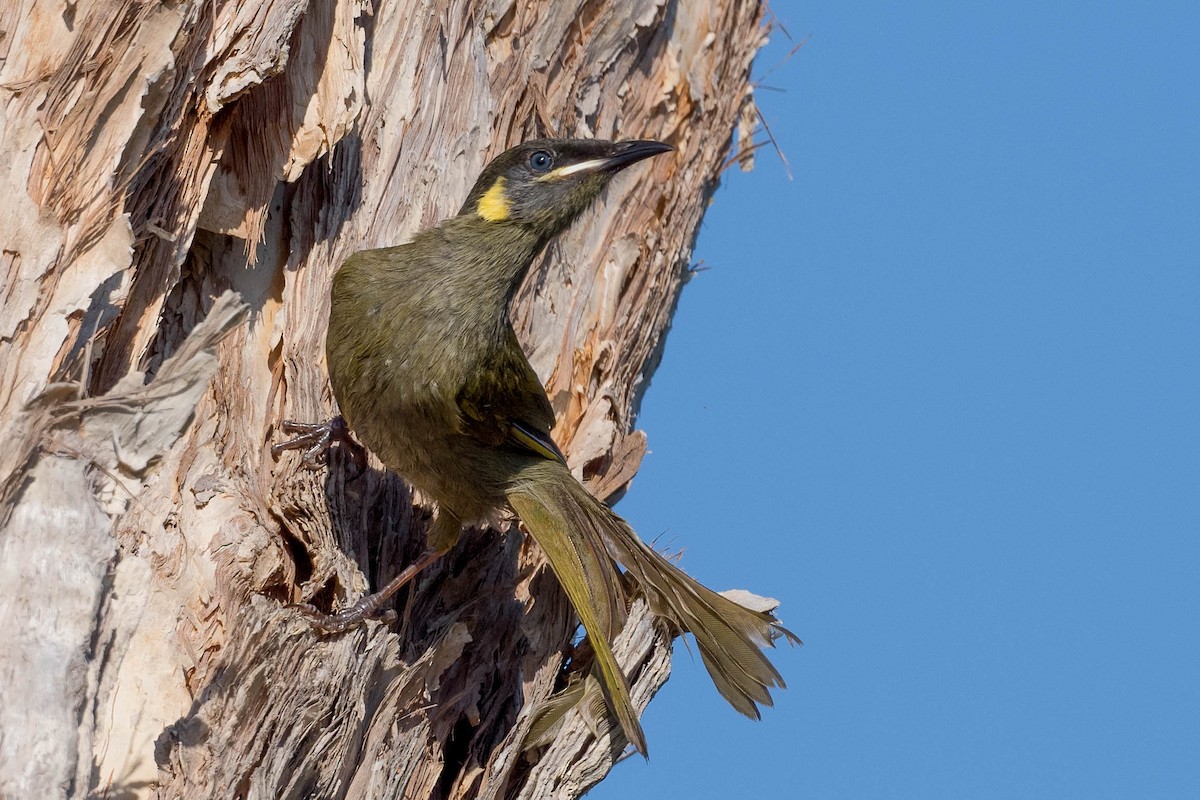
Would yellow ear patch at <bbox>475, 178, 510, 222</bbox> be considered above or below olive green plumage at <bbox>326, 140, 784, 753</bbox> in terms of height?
above

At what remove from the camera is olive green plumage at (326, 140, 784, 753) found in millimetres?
4840

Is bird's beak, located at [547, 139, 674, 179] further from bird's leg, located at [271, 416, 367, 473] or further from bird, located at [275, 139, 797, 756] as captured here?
bird's leg, located at [271, 416, 367, 473]

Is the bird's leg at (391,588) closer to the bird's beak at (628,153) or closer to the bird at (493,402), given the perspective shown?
the bird at (493,402)

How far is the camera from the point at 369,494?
5.28 metres

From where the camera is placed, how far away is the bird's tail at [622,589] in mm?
4801

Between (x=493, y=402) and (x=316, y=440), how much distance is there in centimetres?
65

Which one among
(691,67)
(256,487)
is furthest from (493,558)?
(691,67)

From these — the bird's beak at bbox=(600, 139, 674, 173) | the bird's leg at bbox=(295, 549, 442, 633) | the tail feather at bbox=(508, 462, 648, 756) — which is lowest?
the bird's leg at bbox=(295, 549, 442, 633)

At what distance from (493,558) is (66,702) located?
2110 mm

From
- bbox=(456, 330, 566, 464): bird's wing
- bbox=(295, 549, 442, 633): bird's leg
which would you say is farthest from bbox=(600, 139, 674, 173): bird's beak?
bbox=(295, 549, 442, 633): bird's leg

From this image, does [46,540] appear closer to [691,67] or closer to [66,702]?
→ [66,702]

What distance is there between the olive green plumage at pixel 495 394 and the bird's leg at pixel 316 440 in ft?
0.38

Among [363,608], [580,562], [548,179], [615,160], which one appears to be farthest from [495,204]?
[363,608]

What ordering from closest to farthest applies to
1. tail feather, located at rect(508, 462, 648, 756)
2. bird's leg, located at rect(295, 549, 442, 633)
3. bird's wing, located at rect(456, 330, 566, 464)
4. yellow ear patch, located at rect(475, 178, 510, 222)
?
bird's leg, located at rect(295, 549, 442, 633)
tail feather, located at rect(508, 462, 648, 756)
bird's wing, located at rect(456, 330, 566, 464)
yellow ear patch, located at rect(475, 178, 510, 222)
